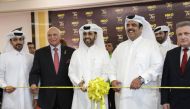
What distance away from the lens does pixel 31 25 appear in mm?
10773

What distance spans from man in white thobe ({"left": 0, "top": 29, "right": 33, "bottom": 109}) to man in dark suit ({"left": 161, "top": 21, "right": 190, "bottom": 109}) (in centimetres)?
220

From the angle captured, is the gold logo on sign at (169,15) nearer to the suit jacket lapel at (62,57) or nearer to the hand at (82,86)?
the suit jacket lapel at (62,57)

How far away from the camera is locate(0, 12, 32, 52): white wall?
10.8 metres

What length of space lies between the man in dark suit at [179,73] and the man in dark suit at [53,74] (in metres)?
1.55

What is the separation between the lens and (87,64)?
5016mm

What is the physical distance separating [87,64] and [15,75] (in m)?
1.17

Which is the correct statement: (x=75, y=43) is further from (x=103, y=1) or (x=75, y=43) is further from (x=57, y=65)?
(x=57, y=65)

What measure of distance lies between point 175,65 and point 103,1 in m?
5.54

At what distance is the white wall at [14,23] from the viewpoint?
10.8 m

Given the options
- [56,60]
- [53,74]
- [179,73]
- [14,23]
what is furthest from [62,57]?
[14,23]

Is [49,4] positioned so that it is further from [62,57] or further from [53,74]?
[53,74]

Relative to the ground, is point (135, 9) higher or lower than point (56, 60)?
higher

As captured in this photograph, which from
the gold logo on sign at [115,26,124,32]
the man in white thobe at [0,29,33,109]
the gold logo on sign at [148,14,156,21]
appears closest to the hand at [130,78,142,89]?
the man in white thobe at [0,29,33,109]

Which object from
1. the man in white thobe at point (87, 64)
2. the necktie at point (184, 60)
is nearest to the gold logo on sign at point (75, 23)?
the man in white thobe at point (87, 64)
